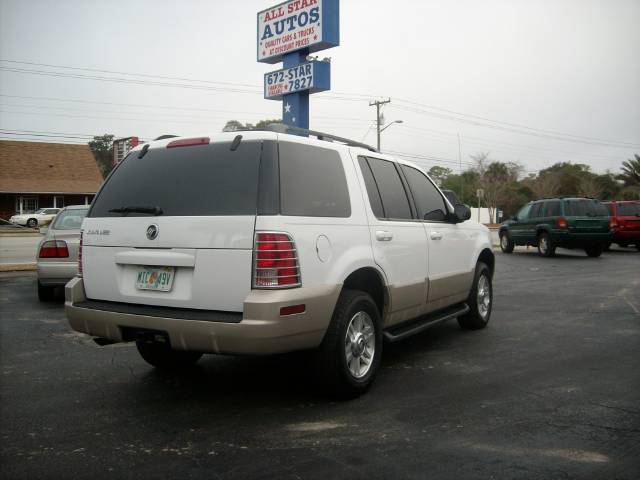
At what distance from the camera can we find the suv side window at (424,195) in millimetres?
5738

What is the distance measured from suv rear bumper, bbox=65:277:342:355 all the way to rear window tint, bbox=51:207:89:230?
231 inches

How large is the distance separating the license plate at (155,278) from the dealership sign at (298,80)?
13.7 m

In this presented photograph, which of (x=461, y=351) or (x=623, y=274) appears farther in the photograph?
(x=623, y=274)

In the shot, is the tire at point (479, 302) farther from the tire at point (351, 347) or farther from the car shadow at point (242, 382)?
the tire at point (351, 347)

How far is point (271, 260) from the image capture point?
3.70 meters

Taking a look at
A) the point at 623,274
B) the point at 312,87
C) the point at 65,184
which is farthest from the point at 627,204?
the point at 65,184

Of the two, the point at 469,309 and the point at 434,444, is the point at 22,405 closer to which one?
the point at 434,444

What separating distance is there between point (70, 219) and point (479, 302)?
6.71 meters

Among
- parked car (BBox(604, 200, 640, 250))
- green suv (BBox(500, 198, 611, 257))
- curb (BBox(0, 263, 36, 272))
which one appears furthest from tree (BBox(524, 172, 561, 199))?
curb (BBox(0, 263, 36, 272))

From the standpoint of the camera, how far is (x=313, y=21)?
55.5 ft

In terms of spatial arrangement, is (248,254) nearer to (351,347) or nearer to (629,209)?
(351,347)

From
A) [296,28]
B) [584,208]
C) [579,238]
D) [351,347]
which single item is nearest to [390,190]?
[351,347]

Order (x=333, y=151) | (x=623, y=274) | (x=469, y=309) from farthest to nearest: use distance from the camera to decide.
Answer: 1. (x=623, y=274)
2. (x=469, y=309)
3. (x=333, y=151)

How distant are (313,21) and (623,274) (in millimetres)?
10718
